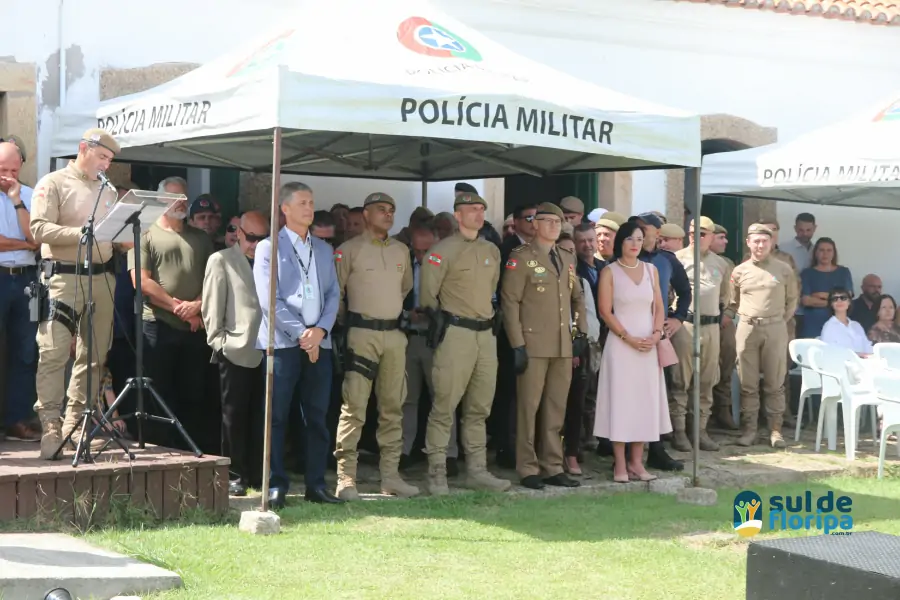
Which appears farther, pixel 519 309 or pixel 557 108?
pixel 519 309

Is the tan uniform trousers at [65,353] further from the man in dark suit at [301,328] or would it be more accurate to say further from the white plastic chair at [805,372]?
the white plastic chair at [805,372]

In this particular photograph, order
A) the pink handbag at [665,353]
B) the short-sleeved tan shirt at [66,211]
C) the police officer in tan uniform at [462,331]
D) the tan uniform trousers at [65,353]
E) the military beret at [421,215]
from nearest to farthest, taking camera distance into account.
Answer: the short-sleeved tan shirt at [66,211]
the tan uniform trousers at [65,353]
the police officer in tan uniform at [462,331]
the pink handbag at [665,353]
the military beret at [421,215]

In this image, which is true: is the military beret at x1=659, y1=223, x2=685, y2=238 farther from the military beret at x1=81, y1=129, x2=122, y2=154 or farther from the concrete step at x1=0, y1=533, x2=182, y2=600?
the concrete step at x1=0, y1=533, x2=182, y2=600

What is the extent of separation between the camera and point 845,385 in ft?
36.4

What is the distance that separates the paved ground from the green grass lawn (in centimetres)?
51

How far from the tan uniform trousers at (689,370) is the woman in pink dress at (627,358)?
4.14 feet

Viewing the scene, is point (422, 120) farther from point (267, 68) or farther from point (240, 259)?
point (240, 259)

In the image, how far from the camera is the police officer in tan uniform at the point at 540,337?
905 cm

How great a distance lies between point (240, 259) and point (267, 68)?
4.91ft

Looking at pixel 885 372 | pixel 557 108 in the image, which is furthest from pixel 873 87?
pixel 557 108

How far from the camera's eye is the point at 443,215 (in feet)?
33.6

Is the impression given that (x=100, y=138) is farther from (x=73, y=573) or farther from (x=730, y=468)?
(x=730, y=468)

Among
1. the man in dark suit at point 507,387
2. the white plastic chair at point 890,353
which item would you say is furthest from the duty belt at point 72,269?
the white plastic chair at point 890,353

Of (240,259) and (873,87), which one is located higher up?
(873,87)
